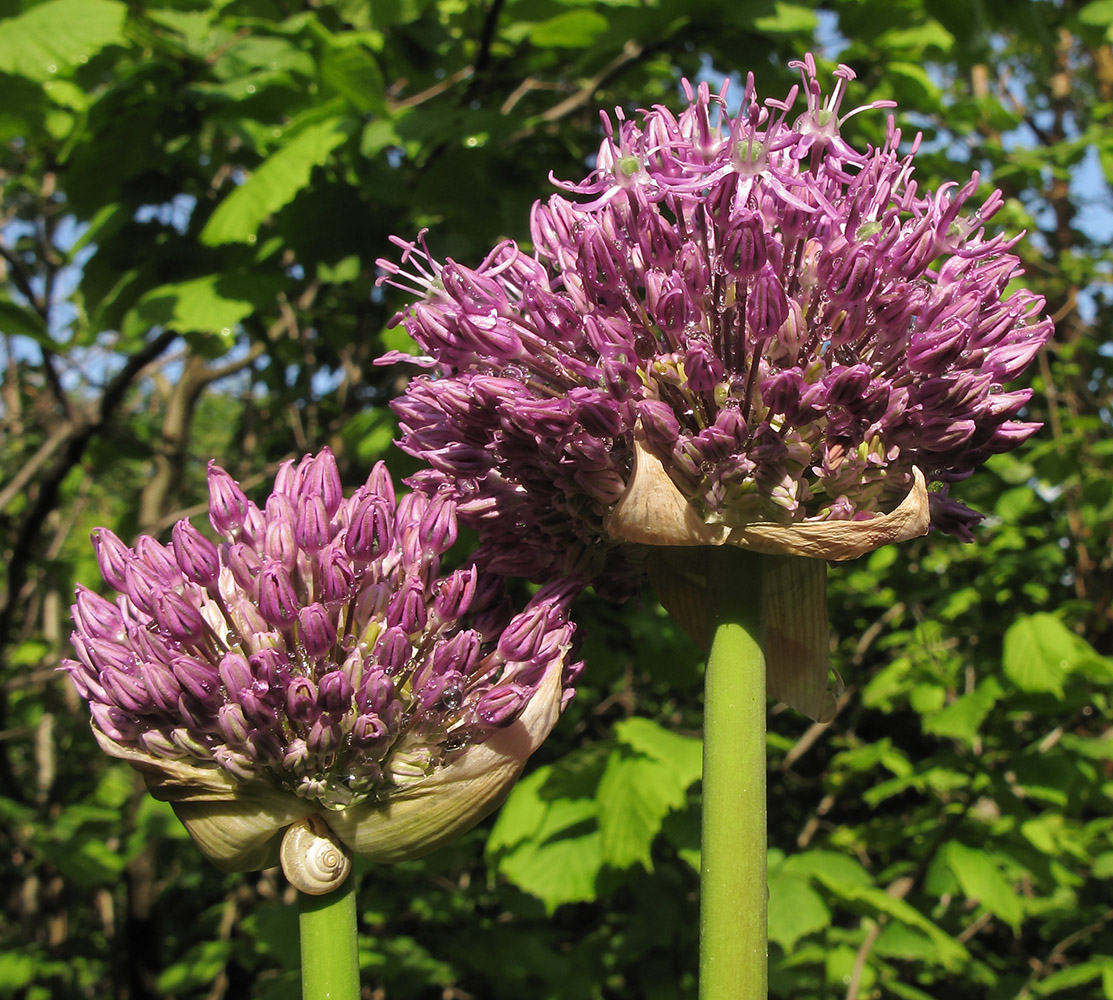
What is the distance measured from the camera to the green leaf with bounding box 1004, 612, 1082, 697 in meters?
2.68

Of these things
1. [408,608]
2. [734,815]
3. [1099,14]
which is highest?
[1099,14]

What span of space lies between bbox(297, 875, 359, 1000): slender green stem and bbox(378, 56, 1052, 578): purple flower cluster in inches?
15.2

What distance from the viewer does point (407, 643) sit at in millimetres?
1011

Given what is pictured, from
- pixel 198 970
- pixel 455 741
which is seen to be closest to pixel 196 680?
pixel 455 741

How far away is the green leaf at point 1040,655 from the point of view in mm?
2678

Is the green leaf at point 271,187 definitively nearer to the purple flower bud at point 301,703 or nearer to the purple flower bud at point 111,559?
the purple flower bud at point 111,559

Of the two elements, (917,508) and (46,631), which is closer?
(917,508)

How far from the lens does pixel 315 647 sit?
1003mm

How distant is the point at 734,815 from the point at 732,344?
17.7 inches

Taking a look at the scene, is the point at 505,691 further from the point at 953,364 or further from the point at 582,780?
the point at 582,780

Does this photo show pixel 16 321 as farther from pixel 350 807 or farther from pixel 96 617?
pixel 350 807

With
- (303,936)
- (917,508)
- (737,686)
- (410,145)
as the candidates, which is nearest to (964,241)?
(917,508)

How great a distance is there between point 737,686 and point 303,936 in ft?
1.56

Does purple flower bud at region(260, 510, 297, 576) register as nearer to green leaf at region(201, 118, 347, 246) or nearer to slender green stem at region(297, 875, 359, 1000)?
slender green stem at region(297, 875, 359, 1000)
